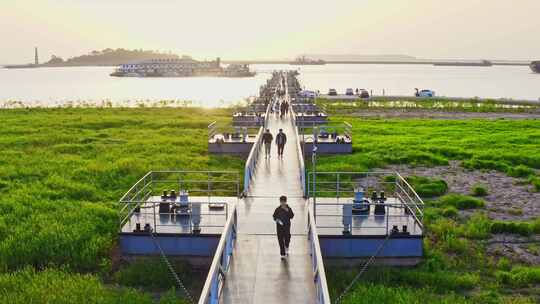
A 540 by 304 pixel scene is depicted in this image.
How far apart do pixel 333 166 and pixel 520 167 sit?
353 inches

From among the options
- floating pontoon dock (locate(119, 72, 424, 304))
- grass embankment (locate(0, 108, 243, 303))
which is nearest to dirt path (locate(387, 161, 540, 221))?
floating pontoon dock (locate(119, 72, 424, 304))

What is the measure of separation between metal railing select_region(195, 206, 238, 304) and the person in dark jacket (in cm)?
118

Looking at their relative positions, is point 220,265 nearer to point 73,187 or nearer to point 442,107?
point 73,187

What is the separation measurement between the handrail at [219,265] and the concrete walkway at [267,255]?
168mm

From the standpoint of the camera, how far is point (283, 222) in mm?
12820

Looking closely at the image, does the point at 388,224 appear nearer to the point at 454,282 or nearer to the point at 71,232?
the point at 454,282

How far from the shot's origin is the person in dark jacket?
41.8ft

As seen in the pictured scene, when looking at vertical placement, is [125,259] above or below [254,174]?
below

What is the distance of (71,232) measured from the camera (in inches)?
662

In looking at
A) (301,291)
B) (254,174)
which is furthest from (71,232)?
(301,291)

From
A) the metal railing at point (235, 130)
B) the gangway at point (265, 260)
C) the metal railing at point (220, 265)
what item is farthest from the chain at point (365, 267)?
the metal railing at point (235, 130)

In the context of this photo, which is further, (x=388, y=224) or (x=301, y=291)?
(x=388, y=224)

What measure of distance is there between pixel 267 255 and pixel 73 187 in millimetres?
11693

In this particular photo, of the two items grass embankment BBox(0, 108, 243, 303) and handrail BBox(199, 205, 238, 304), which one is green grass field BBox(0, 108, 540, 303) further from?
handrail BBox(199, 205, 238, 304)
